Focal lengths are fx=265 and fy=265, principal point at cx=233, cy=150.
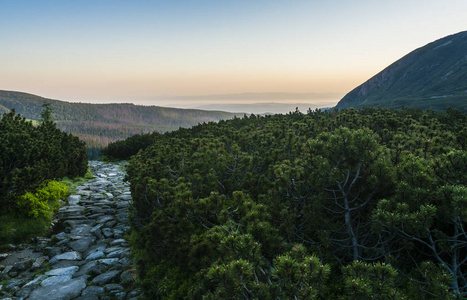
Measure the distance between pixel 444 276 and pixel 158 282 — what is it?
15.3ft

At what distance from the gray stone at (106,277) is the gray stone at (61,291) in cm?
27

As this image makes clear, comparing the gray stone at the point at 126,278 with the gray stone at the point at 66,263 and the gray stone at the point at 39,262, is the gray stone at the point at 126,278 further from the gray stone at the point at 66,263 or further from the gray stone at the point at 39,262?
the gray stone at the point at 39,262

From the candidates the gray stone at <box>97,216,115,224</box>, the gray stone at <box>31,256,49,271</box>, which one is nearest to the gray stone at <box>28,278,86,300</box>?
the gray stone at <box>31,256,49,271</box>

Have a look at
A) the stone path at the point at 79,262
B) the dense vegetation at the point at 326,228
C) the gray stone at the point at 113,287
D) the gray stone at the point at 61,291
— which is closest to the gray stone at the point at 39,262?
the stone path at the point at 79,262

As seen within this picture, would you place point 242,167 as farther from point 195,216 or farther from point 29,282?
point 29,282

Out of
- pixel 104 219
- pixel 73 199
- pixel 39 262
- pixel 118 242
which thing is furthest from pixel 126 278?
pixel 73 199

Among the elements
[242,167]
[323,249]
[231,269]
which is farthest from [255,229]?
[242,167]

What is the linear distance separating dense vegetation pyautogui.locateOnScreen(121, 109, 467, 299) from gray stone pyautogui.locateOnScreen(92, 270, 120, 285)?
0.81m

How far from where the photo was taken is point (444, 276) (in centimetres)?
261

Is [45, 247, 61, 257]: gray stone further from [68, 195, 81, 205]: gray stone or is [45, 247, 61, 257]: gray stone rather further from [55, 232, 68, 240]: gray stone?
[68, 195, 81, 205]: gray stone

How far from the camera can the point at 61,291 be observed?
5.80m

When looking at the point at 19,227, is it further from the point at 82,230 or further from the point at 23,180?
the point at 82,230

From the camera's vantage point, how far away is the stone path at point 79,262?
5.80 meters

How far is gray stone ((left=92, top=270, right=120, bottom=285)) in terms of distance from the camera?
6.17 m
